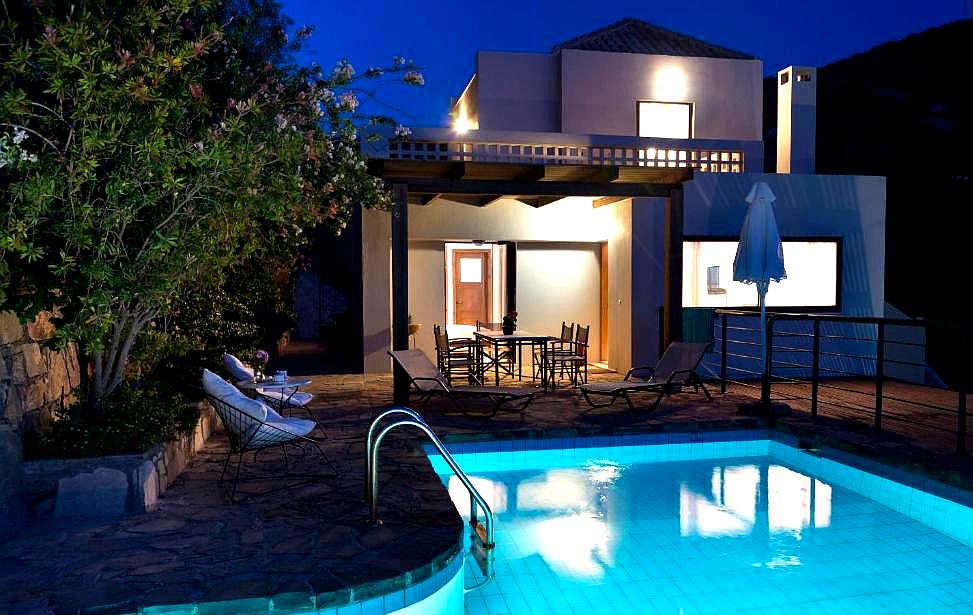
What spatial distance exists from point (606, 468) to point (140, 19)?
516cm

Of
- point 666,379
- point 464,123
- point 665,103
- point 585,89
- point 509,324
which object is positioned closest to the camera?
point 666,379

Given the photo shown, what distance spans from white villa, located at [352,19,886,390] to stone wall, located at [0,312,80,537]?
16.6 feet

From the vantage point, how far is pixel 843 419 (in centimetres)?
759

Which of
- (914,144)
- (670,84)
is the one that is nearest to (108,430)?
(670,84)

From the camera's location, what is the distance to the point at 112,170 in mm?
4566

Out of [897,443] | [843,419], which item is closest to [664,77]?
[843,419]

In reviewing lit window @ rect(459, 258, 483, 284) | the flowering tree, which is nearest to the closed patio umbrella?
the flowering tree

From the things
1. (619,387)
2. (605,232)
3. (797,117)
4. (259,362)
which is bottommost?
(619,387)

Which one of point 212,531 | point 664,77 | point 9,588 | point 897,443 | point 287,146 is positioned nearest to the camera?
point 9,588

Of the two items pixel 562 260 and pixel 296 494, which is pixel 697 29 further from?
pixel 296 494

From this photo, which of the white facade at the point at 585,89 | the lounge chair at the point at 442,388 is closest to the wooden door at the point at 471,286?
the white facade at the point at 585,89

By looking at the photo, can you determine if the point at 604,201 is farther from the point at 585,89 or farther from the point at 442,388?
the point at 442,388

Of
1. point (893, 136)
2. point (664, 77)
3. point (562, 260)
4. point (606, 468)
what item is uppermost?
point (893, 136)

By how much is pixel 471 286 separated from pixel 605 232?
292 centimetres
